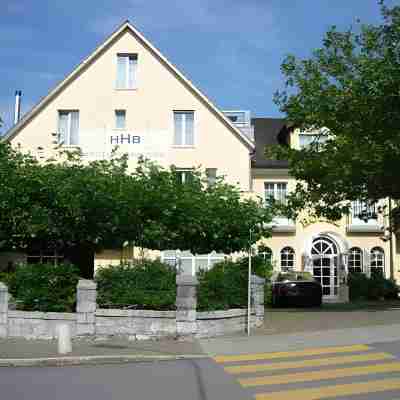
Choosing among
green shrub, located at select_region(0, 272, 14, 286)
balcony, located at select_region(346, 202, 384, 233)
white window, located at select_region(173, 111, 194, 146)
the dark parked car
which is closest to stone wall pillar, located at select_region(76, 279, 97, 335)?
green shrub, located at select_region(0, 272, 14, 286)

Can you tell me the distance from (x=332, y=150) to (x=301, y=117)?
62.4 inches

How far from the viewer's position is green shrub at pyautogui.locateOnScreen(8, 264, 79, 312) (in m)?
15.7

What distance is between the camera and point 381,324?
16781mm

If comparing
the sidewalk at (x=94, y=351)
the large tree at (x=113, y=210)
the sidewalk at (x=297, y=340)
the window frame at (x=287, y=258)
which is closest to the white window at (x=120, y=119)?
the large tree at (x=113, y=210)

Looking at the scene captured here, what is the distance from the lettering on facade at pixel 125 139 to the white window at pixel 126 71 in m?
2.35

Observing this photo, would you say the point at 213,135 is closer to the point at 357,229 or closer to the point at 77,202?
the point at 357,229

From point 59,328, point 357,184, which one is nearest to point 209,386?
point 59,328

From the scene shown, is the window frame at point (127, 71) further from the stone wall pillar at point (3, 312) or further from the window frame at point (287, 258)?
the stone wall pillar at point (3, 312)

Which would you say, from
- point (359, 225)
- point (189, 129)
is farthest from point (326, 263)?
point (189, 129)

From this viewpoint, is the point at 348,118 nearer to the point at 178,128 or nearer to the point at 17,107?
the point at 178,128

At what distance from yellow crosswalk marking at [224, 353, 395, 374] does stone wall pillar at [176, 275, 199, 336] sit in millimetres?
3561

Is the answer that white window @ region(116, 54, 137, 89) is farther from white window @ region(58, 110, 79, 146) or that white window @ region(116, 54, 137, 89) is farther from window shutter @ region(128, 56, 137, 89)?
white window @ region(58, 110, 79, 146)

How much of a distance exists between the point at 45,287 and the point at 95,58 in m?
16.5

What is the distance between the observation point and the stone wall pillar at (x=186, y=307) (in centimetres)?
1507
